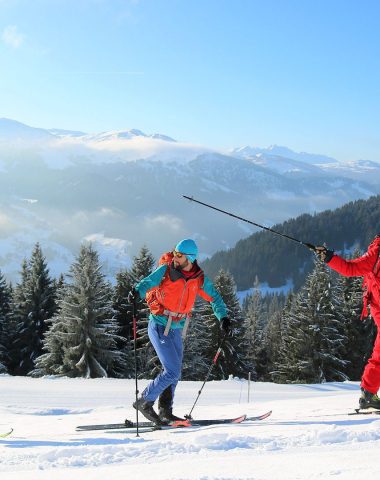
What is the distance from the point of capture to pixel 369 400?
6.90 metres

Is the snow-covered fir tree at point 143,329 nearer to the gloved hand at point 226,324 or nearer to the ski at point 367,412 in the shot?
the gloved hand at point 226,324

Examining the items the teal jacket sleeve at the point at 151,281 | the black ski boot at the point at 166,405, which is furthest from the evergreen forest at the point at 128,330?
the teal jacket sleeve at the point at 151,281

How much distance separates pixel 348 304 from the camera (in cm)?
3991

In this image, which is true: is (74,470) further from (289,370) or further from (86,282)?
(289,370)

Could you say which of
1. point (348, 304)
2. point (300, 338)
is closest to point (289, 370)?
point (300, 338)

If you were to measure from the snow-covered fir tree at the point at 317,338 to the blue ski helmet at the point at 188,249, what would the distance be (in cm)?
3020

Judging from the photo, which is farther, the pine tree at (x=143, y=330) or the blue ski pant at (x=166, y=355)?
the pine tree at (x=143, y=330)

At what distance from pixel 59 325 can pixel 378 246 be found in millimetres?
28492

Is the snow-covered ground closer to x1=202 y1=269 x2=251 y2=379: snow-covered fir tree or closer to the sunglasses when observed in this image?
the sunglasses

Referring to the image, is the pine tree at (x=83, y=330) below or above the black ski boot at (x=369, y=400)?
below

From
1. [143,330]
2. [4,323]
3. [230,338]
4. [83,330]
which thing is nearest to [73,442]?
[83,330]

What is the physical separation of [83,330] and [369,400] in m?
26.7

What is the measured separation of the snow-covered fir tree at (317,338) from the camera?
35.4m

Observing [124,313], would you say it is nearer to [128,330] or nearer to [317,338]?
[128,330]
